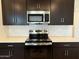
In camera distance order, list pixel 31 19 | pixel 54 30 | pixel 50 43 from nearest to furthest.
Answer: pixel 50 43, pixel 31 19, pixel 54 30

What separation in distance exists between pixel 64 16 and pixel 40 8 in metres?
0.72

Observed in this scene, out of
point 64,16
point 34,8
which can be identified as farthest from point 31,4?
point 64,16

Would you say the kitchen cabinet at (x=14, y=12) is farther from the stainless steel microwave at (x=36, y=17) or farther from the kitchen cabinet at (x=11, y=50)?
the kitchen cabinet at (x=11, y=50)

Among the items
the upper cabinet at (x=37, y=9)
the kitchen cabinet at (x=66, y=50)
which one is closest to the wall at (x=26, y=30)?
the upper cabinet at (x=37, y=9)

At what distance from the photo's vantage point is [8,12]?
3.58 metres

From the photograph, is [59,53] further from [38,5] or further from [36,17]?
[38,5]

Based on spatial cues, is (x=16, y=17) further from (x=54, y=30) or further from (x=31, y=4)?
(x=54, y=30)

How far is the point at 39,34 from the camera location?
363 centimetres

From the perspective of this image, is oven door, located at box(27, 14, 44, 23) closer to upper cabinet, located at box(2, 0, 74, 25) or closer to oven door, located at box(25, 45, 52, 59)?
upper cabinet, located at box(2, 0, 74, 25)

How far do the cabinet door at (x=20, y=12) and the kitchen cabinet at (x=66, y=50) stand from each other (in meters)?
1.16

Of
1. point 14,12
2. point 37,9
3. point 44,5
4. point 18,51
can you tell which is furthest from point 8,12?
point 18,51

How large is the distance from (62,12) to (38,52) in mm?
1312

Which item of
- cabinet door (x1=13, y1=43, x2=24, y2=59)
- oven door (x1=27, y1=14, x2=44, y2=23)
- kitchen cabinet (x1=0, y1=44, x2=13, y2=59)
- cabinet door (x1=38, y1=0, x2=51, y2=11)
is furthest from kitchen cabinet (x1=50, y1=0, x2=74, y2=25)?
kitchen cabinet (x1=0, y1=44, x2=13, y2=59)

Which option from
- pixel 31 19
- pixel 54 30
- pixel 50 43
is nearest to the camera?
pixel 50 43
